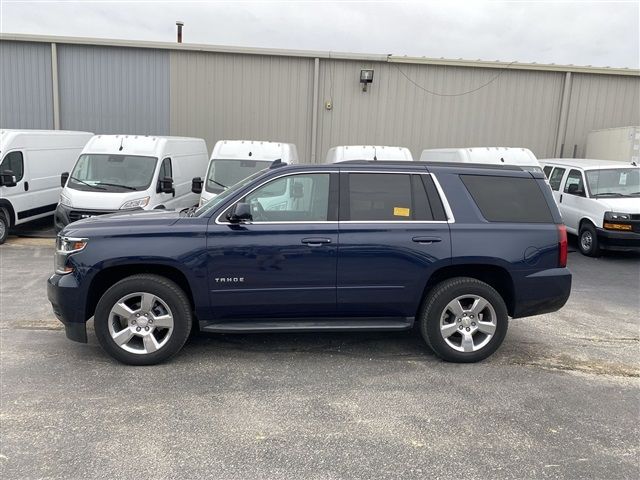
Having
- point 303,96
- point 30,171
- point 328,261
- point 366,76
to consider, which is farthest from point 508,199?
point 303,96

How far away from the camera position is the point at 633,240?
32.5 feet

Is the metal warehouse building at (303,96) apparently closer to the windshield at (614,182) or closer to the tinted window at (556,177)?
the tinted window at (556,177)

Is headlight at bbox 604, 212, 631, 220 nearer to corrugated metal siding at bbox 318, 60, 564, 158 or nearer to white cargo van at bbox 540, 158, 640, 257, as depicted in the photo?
white cargo van at bbox 540, 158, 640, 257

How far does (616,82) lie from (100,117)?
50.6 ft

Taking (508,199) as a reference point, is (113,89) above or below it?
above

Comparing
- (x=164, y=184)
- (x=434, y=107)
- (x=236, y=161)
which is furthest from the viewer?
(x=434, y=107)

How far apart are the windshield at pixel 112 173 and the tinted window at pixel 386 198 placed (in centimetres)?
633

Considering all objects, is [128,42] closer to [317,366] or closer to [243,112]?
[243,112]

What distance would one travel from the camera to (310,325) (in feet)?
15.6

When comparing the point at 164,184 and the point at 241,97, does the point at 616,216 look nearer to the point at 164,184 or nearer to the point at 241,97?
the point at 164,184

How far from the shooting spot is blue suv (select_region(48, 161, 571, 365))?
454 cm

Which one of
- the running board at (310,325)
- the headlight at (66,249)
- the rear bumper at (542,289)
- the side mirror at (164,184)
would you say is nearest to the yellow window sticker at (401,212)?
the running board at (310,325)

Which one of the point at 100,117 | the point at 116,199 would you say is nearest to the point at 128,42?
the point at 100,117

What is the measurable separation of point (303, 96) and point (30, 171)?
7.63 meters
